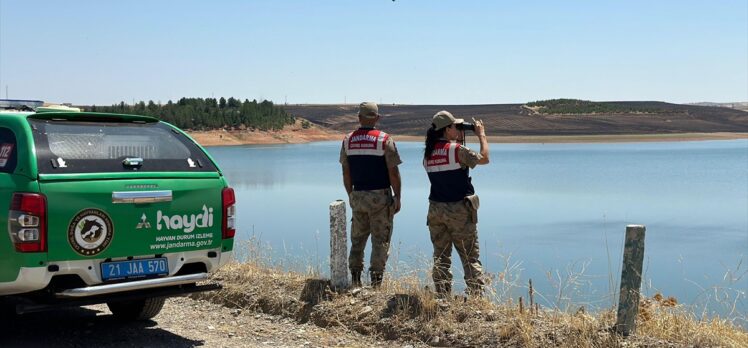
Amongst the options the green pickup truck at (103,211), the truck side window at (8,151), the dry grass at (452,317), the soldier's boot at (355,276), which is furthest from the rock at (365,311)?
the truck side window at (8,151)

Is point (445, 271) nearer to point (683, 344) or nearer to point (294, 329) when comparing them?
point (294, 329)

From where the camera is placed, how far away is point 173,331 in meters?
6.72

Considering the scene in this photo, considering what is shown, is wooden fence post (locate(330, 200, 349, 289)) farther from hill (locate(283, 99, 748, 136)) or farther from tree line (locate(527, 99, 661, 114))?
tree line (locate(527, 99, 661, 114))

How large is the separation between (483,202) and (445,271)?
1738 centimetres

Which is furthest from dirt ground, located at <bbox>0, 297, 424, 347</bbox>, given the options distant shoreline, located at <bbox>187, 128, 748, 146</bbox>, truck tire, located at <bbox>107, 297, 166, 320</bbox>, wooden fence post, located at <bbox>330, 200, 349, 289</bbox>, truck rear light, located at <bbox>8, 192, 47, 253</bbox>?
distant shoreline, located at <bbox>187, 128, 748, 146</bbox>

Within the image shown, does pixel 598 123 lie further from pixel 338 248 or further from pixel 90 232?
pixel 90 232

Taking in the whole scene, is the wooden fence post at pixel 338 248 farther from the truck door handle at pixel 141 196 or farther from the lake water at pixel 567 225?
the truck door handle at pixel 141 196

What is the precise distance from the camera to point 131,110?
87938mm

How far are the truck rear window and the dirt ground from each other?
1.33 metres

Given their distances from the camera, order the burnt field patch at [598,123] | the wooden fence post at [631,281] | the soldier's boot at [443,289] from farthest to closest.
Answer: the burnt field patch at [598,123], the soldier's boot at [443,289], the wooden fence post at [631,281]

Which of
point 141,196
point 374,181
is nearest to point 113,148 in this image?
point 141,196

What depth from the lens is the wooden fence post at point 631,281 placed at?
5.73 m

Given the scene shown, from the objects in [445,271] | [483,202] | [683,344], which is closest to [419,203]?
[483,202]

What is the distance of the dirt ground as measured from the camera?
6.32 metres
